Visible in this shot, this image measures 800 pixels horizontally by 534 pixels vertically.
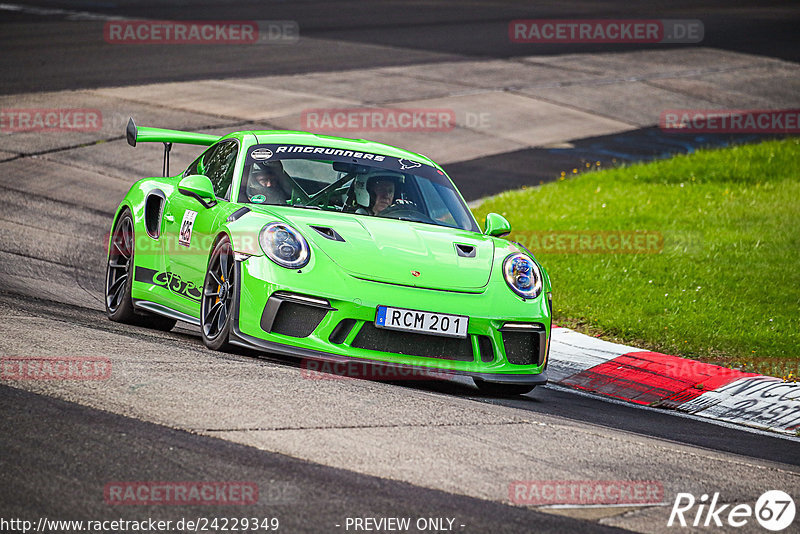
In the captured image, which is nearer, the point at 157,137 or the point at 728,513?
the point at 728,513

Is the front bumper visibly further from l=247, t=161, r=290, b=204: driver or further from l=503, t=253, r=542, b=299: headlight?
l=247, t=161, r=290, b=204: driver

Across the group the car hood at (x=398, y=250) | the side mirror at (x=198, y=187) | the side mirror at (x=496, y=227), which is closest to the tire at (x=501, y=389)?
the car hood at (x=398, y=250)

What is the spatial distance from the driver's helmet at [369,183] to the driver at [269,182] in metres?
0.49

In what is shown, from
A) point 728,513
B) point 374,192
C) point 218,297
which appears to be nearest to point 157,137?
point 374,192

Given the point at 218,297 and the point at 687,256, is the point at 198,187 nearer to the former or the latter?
the point at 218,297

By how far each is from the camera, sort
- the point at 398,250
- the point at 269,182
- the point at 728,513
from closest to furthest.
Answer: the point at 728,513 → the point at 398,250 → the point at 269,182

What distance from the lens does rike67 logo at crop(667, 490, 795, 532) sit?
4.50 meters

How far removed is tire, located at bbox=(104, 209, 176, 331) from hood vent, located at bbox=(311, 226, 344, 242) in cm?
205

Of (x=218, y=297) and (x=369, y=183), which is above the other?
(x=369, y=183)

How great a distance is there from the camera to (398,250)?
22.7ft

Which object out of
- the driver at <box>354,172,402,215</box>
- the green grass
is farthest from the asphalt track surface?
the green grass

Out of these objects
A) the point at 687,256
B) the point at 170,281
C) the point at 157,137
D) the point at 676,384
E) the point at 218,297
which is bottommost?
the point at 676,384

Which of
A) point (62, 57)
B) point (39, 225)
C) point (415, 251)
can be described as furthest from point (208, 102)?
point (415, 251)

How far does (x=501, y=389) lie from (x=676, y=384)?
153 cm
